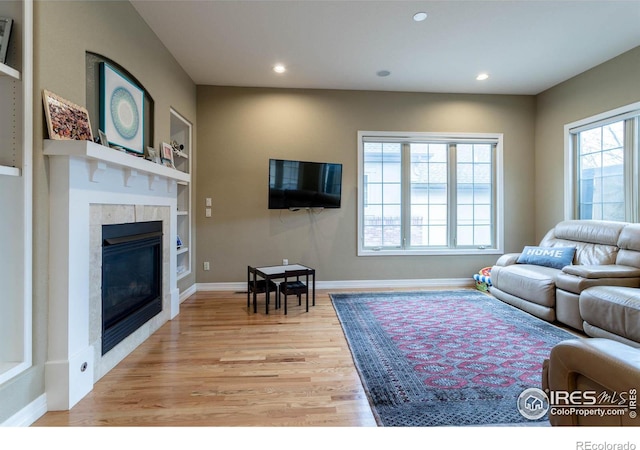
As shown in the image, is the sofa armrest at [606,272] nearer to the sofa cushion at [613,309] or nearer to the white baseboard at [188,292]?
the sofa cushion at [613,309]

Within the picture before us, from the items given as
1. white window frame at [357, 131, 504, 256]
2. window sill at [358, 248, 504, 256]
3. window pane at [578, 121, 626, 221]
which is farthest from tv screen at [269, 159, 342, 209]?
window pane at [578, 121, 626, 221]

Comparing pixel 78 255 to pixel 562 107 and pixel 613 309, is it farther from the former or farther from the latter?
pixel 562 107

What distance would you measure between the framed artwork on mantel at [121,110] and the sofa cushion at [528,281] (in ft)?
13.6

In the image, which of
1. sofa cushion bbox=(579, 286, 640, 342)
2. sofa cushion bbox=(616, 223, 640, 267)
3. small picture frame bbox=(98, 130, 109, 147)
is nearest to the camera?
small picture frame bbox=(98, 130, 109, 147)

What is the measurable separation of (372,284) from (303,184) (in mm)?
1805

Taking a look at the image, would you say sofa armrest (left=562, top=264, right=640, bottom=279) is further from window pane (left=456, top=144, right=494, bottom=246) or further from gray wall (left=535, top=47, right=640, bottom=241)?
window pane (left=456, top=144, right=494, bottom=246)

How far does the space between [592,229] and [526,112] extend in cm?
218

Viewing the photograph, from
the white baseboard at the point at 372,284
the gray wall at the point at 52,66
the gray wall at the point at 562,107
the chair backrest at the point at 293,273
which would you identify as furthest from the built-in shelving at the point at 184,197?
the gray wall at the point at 562,107

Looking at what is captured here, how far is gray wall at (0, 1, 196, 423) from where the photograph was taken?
1.71m

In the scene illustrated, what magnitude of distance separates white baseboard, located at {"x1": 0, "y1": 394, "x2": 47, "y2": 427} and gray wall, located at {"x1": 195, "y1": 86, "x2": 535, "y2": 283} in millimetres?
2802

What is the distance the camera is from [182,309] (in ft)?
12.0

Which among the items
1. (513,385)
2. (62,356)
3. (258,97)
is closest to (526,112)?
(258,97)

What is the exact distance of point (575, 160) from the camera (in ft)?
14.3

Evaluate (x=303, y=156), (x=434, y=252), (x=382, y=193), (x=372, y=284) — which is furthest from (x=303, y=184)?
(x=434, y=252)
